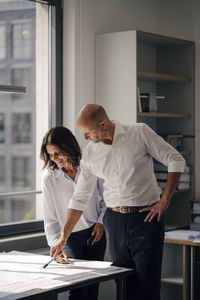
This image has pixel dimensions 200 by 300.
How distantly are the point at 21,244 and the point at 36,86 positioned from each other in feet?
3.89

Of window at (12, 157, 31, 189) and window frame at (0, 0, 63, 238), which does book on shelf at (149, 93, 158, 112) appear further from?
window at (12, 157, 31, 189)

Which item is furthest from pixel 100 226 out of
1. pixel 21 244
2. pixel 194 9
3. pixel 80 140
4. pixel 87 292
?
pixel 194 9

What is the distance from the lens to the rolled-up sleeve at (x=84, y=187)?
2814 mm

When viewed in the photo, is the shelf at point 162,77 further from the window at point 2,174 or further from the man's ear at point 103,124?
the man's ear at point 103,124

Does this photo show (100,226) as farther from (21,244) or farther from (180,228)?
(180,228)

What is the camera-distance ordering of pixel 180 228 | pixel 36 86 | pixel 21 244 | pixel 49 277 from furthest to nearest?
1. pixel 180 228
2. pixel 36 86
3. pixel 21 244
4. pixel 49 277

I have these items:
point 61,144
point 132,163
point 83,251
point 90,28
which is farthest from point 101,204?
point 90,28

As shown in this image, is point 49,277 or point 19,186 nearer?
point 49,277

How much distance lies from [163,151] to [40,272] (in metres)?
0.84

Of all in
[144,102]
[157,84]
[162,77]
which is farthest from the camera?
[157,84]

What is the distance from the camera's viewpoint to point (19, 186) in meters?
3.98

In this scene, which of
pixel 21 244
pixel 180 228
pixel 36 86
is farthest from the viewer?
pixel 180 228

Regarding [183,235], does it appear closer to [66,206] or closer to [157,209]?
[66,206]

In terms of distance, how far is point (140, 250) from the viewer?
266 centimetres
